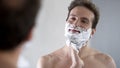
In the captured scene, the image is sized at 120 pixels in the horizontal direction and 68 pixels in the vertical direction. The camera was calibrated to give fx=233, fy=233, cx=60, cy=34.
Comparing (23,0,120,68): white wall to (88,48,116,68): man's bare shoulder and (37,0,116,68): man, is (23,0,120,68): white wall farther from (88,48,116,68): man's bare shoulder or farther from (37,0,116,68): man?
(88,48,116,68): man's bare shoulder

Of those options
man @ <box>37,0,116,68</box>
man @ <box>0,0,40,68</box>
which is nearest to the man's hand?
man @ <box>37,0,116,68</box>

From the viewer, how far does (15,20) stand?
371mm

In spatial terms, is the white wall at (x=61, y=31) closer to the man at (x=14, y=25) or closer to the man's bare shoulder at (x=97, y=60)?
the man's bare shoulder at (x=97, y=60)

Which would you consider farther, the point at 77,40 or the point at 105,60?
the point at 105,60

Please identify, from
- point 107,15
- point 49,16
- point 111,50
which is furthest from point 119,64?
point 49,16

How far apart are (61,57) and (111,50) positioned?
0.75 meters

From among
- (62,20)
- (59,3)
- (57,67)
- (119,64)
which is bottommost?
(119,64)

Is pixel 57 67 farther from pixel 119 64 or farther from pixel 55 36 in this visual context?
pixel 119 64

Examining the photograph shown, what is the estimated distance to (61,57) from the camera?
138cm

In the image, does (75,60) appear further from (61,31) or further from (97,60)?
(61,31)

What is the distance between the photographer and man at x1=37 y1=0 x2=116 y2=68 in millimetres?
1259

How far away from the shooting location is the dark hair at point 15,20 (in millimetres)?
359

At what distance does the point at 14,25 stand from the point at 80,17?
905 millimetres

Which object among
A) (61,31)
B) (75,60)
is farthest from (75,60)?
(61,31)
